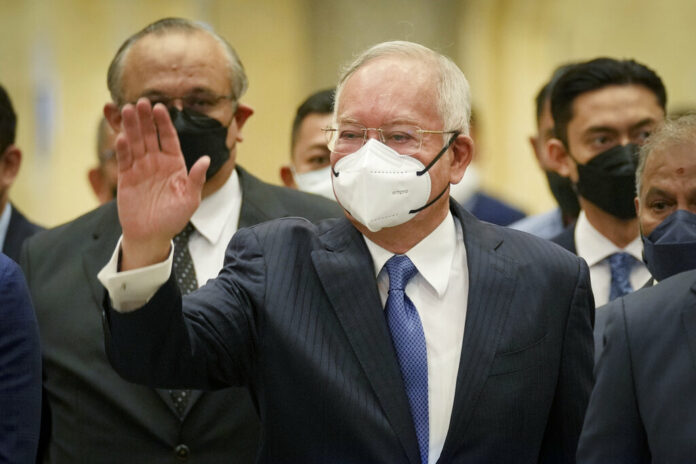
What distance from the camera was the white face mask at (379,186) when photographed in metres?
3.65

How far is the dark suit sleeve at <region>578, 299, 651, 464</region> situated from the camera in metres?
3.47

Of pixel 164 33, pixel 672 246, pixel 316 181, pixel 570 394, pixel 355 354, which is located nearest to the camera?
pixel 355 354

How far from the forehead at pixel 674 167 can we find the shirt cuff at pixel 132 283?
165cm

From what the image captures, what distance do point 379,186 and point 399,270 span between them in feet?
0.78

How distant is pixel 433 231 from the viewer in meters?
3.84

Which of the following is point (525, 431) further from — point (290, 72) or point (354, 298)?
point (290, 72)

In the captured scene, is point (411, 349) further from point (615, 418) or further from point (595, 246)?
point (595, 246)

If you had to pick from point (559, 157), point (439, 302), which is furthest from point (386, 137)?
point (559, 157)

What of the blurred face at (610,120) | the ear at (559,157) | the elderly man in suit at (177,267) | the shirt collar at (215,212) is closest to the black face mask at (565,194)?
the ear at (559,157)

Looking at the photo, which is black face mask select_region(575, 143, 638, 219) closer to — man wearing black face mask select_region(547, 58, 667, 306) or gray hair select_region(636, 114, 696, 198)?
man wearing black face mask select_region(547, 58, 667, 306)

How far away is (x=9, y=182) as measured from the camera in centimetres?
530

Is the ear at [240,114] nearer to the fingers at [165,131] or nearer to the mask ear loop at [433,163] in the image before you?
the mask ear loop at [433,163]

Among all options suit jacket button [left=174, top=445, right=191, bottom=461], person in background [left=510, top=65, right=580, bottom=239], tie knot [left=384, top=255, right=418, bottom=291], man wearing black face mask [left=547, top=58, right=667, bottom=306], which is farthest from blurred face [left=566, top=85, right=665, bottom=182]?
suit jacket button [left=174, top=445, right=191, bottom=461]

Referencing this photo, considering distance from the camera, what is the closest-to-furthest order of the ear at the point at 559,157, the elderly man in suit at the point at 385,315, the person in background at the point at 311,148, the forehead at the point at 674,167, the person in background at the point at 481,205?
the elderly man in suit at the point at 385,315
the forehead at the point at 674,167
the ear at the point at 559,157
the person in background at the point at 311,148
the person in background at the point at 481,205
